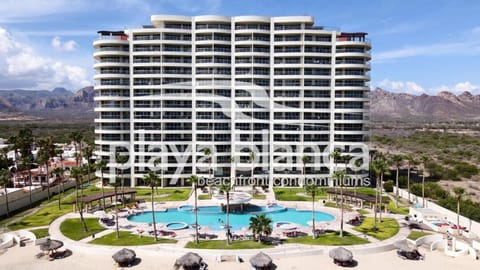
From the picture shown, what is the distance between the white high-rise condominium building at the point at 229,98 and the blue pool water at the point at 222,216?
65.0ft

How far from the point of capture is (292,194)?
76000mm

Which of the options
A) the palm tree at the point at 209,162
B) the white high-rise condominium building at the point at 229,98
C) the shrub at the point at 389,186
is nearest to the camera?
the palm tree at the point at 209,162

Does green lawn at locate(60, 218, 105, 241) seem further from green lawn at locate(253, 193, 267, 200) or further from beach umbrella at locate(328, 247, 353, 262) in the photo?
beach umbrella at locate(328, 247, 353, 262)

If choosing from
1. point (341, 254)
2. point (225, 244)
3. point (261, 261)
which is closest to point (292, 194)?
point (225, 244)

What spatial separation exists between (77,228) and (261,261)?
31.3m

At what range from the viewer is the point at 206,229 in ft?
177

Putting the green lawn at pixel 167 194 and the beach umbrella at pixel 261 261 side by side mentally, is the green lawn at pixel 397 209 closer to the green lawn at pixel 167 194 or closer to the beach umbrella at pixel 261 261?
the beach umbrella at pixel 261 261

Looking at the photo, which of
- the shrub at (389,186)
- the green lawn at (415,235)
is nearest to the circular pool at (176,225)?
the green lawn at (415,235)

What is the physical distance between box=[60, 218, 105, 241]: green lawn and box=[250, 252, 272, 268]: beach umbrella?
1038 inches

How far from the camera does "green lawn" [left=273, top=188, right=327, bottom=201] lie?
238 ft

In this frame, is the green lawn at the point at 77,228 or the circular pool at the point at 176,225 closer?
the green lawn at the point at 77,228

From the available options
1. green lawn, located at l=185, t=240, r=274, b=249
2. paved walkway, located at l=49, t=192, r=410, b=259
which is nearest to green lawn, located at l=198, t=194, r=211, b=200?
paved walkway, located at l=49, t=192, r=410, b=259

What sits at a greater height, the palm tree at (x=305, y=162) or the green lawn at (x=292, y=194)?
the palm tree at (x=305, y=162)

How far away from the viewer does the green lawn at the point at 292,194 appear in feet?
238
